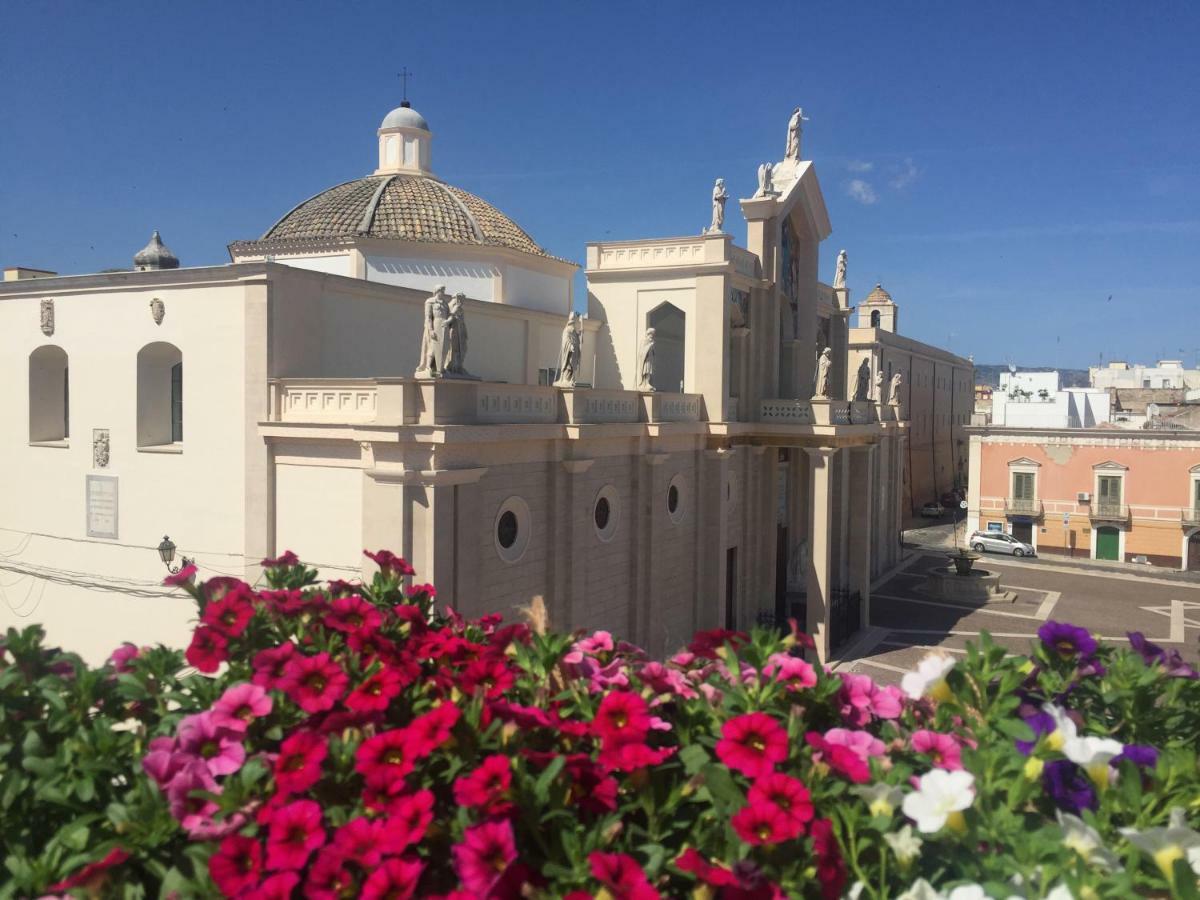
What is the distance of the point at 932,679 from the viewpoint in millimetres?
4398

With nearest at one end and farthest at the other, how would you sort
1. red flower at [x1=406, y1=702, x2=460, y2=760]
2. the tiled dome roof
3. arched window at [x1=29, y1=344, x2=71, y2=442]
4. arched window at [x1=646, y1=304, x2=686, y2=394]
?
1. red flower at [x1=406, y1=702, x2=460, y2=760]
2. arched window at [x1=29, y1=344, x2=71, y2=442]
3. the tiled dome roof
4. arched window at [x1=646, y1=304, x2=686, y2=394]

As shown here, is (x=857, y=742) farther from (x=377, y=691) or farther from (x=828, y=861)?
(x=377, y=691)

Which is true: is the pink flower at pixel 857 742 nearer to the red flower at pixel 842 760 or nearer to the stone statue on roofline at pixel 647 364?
the red flower at pixel 842 760

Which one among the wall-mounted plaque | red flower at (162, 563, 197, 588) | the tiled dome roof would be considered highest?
the tiled dome roof

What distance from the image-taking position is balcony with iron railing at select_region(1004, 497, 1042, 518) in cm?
4625

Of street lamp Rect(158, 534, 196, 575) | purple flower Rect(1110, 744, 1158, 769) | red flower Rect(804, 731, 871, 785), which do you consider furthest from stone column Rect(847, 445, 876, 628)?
red flower Rect(804, 731, 871, 785)

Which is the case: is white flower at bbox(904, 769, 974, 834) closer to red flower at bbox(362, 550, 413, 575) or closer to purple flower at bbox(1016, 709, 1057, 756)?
purple flower at bbox(1016, 709, 1057, 756)

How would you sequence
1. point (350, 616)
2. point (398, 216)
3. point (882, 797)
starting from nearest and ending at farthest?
point (882, 797)
point (350, 616)
point (398, 216)

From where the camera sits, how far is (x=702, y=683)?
492 centimetres

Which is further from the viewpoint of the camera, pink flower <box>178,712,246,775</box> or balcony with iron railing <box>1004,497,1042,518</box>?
balcony with iron railing <box>1004,497,1042,518</box>

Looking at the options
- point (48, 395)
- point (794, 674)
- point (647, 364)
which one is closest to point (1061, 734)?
point (794, 674)

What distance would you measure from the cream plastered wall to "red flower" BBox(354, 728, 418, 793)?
14.3 m

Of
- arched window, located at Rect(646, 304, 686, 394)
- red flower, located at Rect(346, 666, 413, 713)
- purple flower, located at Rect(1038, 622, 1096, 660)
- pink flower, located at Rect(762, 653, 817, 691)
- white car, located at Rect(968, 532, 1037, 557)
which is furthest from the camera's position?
white car, located at Rect(968, 532, 1037, 557)

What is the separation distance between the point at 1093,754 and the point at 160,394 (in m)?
18.7
